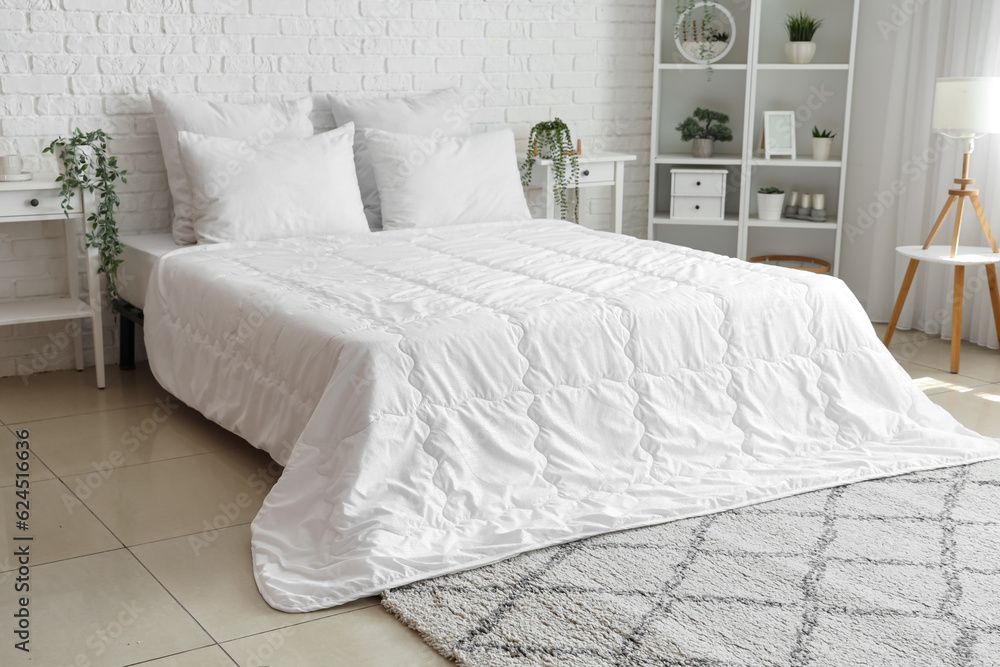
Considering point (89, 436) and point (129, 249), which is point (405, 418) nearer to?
point (89, 436)

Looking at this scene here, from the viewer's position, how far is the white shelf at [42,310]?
3486 mm

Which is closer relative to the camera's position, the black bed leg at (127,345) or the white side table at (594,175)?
the black bed leg at (127,345)

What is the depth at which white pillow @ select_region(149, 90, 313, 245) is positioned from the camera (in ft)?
12.3

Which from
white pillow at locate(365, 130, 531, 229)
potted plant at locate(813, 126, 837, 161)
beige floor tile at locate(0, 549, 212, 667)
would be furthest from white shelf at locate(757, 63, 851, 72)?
beige floor tile at locate(0, 549, 212, 667)

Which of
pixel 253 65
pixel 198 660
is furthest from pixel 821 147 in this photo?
pixel 198 660

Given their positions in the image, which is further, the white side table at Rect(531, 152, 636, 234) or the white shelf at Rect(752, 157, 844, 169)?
the white shelf at Rect(752, 157, 844, 169)

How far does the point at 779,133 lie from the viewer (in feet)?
16.1

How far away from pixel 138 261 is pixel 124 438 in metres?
0.77

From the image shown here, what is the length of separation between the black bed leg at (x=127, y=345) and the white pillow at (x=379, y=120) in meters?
1.02

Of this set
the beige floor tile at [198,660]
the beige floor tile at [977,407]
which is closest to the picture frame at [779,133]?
the beige floor tile at [977,407]

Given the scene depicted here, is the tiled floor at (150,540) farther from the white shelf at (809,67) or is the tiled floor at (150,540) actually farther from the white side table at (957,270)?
the white shelf at (809,67)

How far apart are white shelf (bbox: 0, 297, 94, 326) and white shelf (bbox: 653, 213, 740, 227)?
9.09ft

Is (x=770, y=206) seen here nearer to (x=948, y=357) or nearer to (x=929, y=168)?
(x=929, y=168)

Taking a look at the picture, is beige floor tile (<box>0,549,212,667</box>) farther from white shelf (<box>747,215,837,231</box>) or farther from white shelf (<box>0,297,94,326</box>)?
white shelf (<box>747,215,837,231</box>)
